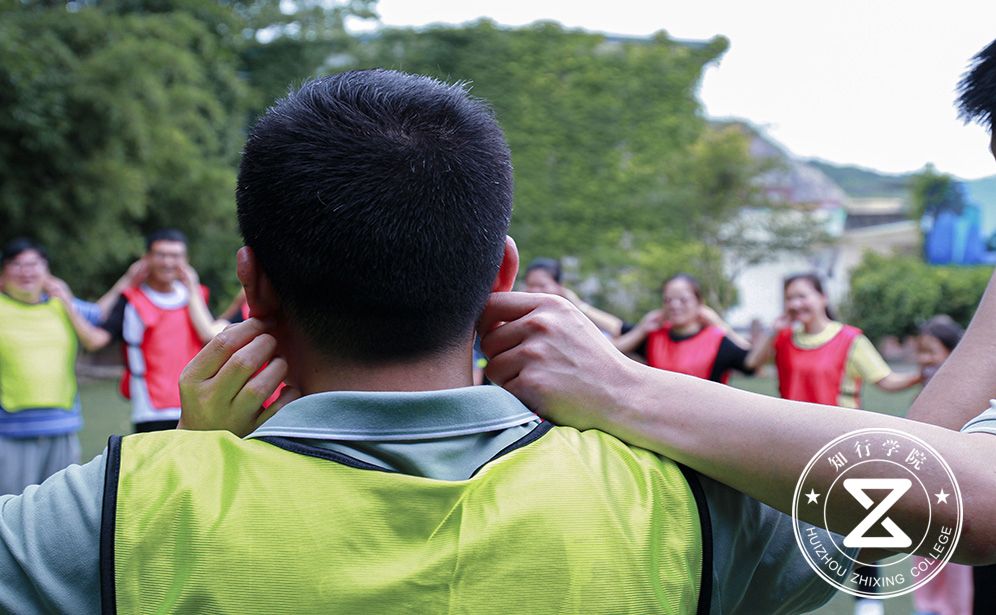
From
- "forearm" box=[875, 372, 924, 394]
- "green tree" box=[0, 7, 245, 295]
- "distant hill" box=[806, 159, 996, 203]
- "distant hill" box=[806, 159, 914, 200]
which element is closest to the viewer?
"forearm" box=[875, 372, 924, 394]

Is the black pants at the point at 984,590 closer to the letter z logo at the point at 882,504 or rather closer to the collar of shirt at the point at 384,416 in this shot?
the letter z logo at the point at 882,504

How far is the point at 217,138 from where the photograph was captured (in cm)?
2136

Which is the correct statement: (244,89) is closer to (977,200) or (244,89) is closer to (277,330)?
(977,200)

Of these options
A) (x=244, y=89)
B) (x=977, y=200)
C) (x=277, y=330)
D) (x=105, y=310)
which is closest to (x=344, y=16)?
(x=244, y=89)

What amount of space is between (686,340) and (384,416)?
5.33m

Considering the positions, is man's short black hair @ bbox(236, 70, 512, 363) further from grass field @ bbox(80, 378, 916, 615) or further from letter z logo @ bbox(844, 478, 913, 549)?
grass field @ bbox(80, 378, 916, 615)

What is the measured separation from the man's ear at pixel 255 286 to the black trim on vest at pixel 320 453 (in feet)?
0.61

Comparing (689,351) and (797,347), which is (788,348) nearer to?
(797,347)

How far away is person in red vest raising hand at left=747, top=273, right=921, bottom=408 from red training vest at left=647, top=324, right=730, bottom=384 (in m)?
0.25

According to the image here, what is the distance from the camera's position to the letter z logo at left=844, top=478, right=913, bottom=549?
113 cm

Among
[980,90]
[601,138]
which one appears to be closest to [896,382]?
[980,90]

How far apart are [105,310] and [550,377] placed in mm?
5666

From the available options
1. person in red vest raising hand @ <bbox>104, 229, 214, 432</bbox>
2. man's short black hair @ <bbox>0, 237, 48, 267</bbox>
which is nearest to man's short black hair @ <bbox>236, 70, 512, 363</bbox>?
person in red vest raising hand @ <bbox>104, 229, 214, 432</bbox>

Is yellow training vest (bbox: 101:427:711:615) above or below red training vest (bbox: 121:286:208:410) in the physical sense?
above
